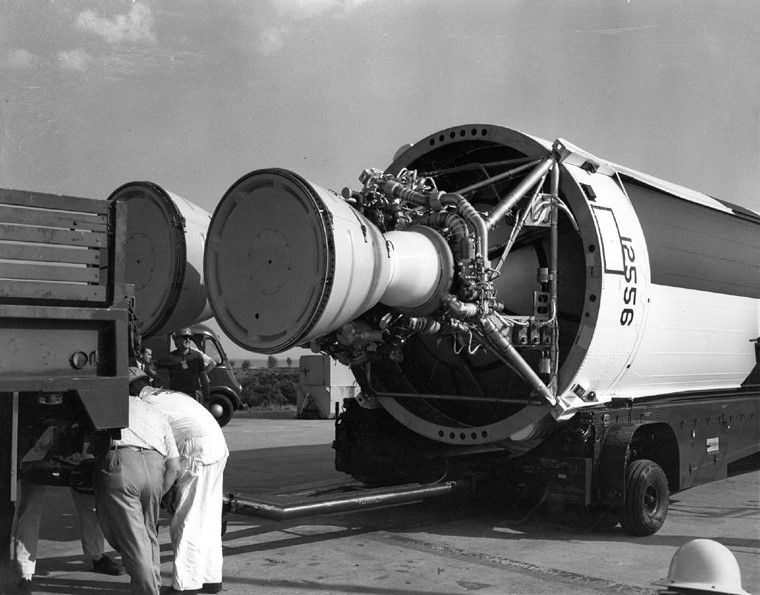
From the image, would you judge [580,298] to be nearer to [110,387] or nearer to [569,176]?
[569,176]

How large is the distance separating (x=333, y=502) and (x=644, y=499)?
2.92 metres

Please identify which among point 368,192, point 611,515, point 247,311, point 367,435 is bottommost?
point 611,515

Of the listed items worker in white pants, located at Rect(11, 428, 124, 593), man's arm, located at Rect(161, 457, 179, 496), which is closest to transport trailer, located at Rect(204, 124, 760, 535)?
man's arm, located at Rect(161, 457, 179, 496)

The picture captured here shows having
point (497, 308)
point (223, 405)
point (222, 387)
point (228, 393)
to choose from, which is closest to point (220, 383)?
point (222, 387)

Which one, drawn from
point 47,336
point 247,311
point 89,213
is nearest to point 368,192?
point 247,311

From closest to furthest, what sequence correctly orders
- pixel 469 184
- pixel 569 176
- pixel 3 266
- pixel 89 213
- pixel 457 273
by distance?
pixel 3 266
pixel 89 213
pixel 457 273
pixel 569 176
pixel 469 184

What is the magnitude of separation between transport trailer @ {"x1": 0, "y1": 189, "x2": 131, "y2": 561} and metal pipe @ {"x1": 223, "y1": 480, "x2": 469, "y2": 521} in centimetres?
136

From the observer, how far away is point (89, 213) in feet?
17.1

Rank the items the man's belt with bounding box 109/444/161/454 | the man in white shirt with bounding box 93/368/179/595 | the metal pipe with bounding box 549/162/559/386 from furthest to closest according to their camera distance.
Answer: the metal pipe with bounding box 549/162/559/386
the man's belt with bounding box 109/444/161/454
the man in white shirt with bounding box 93/368/179/595

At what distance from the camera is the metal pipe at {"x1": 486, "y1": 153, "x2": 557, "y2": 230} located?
748 cm

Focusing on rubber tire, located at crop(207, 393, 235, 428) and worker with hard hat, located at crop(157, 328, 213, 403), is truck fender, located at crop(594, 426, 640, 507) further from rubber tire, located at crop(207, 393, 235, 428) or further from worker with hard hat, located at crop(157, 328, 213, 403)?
rubber tire, located at crop(207, 393, 235, 428)

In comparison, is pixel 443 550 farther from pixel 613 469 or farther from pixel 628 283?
pixel 628 283

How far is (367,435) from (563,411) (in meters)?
2.05

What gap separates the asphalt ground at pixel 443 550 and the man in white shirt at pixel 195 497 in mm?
307
